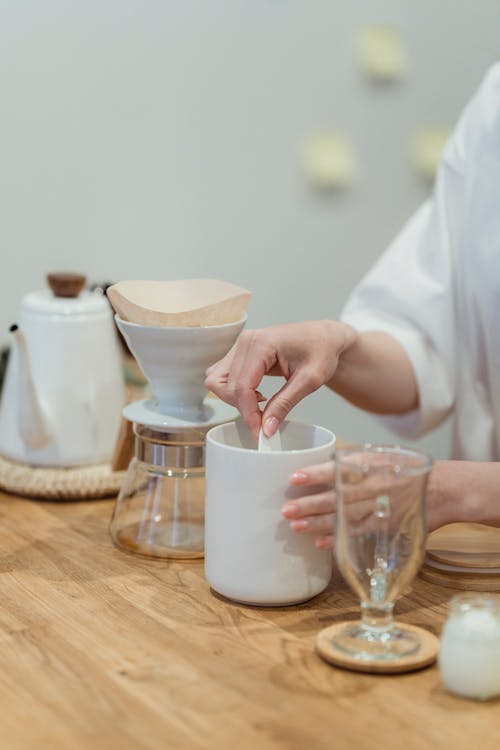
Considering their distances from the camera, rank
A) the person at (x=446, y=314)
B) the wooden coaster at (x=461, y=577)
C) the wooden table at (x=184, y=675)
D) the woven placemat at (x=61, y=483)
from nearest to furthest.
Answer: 1. the wooden table at (x=184, y=675)
2. the wooden coaster at (x=461, y=577)
3. the woven placemat at (x=61, y=483)
4. the person at (x=446, y=314)

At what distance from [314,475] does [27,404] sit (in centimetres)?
57

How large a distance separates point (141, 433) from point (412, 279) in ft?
2.23

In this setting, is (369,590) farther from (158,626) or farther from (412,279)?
(412,279)

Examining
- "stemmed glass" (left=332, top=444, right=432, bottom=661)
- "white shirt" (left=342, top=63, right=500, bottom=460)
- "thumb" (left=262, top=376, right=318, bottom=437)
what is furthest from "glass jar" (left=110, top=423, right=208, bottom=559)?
"white shirt" (left=342, top=63, right=500, bottom=460)

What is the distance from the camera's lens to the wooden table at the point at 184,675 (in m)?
Answer: 0.87

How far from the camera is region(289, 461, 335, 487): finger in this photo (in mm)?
1083

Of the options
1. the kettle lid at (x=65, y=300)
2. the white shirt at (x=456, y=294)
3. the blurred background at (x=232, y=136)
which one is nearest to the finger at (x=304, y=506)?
the kettle lid at (x=65, y=300)

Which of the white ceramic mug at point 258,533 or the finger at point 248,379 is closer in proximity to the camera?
the white ceramic mug at point 258,533

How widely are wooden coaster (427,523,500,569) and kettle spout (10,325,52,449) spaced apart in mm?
556

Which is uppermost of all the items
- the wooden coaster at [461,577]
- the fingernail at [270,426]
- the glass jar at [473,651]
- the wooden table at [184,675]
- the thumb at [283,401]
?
the thumb at [283,401]

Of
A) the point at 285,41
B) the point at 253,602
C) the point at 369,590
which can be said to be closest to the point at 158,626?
the point at 253,602

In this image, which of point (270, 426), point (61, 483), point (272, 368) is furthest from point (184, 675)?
point (61, 483)

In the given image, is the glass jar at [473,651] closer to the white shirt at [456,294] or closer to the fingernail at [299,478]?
the fingernail at [299,478]

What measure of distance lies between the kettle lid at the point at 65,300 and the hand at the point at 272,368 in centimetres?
35
